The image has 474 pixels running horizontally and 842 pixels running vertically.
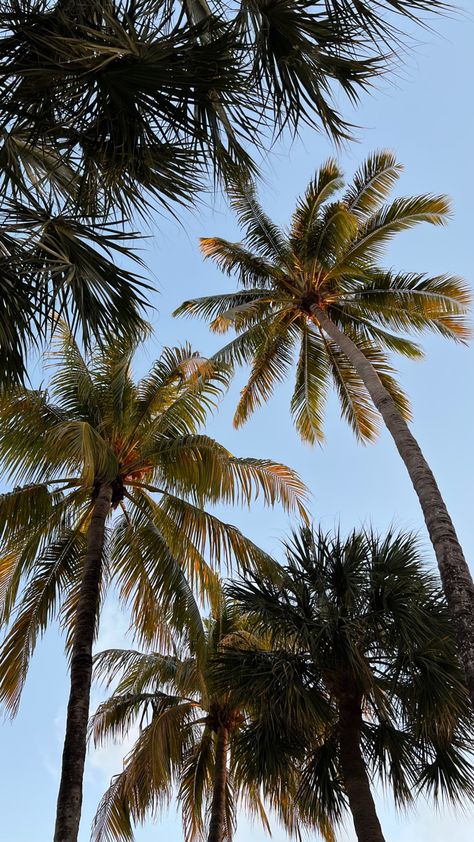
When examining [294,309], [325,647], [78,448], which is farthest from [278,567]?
[294,309]

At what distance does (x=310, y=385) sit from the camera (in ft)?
58.5

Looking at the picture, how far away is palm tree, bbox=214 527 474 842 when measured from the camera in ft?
30.4

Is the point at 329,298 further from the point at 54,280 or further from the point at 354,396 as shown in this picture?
the point at 54,280

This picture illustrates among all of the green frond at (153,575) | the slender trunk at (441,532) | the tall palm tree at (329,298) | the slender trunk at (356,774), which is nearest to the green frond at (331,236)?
the tall palm tree at (329,298)

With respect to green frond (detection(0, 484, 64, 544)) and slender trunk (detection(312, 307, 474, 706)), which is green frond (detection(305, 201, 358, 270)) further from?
green frond (detection(0, 484, 64, 544))

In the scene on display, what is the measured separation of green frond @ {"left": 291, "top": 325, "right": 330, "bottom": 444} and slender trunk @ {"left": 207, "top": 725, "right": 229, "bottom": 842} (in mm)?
6707

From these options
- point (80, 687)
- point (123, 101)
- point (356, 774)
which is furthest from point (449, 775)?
point (123, 101)

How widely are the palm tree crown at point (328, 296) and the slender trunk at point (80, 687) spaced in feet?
17.3

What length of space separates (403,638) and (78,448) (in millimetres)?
4529

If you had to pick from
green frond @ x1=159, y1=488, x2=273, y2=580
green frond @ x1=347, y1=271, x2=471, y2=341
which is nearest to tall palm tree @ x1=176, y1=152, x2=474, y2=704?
green frond @ x1=347, y1=271, x2=471, y2=341

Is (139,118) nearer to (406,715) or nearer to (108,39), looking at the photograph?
(108,39)

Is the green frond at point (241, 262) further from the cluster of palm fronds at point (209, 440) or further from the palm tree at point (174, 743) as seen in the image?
the palm tree at point (174, 743)

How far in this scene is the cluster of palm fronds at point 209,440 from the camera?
5.00 meters

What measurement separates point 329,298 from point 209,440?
570 centimetres
